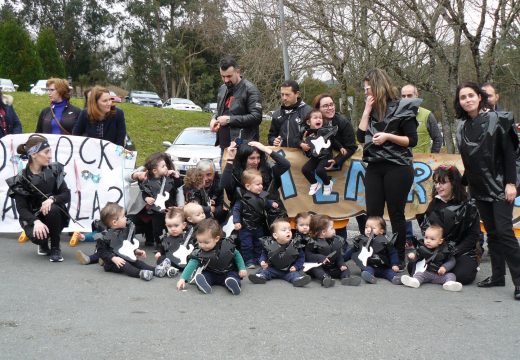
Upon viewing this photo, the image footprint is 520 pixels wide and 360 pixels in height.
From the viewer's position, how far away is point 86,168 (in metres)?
7.55

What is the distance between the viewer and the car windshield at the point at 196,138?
1499 centimetres

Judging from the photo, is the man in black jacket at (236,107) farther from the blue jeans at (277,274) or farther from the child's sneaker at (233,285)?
the child's sneaker at (233,285)

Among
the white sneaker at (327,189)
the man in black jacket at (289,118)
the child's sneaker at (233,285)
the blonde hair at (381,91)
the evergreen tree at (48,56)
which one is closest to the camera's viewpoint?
the child's sneaker at (233,285)

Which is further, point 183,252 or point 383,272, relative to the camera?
point 183,252

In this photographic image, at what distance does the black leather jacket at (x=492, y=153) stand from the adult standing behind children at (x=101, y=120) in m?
4.47

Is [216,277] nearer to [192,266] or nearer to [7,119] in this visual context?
[192,266]

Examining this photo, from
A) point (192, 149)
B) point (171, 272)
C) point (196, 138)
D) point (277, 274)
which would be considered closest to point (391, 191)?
point (277, 274)

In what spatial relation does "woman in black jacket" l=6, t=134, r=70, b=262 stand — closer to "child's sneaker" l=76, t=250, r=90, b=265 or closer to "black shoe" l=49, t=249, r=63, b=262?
"black shoe" l=49, t=249, r=63, b=262

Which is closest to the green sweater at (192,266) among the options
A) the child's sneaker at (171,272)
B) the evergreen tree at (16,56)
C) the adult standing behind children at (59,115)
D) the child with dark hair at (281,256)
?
the child with dark hair at (281,256)

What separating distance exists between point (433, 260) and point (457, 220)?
1.62 ft

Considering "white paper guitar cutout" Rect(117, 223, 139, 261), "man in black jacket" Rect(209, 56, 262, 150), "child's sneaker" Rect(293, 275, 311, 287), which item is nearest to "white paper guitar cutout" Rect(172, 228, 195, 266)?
"white paper guitar cutout" Rect(117, 223, 139, 261)

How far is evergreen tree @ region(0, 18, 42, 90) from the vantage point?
37.3m

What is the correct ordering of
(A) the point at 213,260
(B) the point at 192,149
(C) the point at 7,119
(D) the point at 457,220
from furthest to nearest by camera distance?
(B) the point at 192,149, (C) the point at 7,119, (D) the point at 457,220, (A) the point at 213,260

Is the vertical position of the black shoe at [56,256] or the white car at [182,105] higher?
the white car at [182,105]
